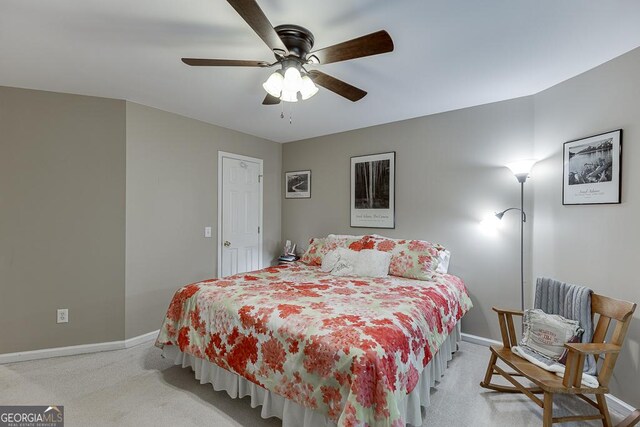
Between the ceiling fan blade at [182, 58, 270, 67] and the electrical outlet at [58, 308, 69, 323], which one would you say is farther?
the electrical outlet at [58, 308, 69, 323]

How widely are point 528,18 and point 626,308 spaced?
1799 mm

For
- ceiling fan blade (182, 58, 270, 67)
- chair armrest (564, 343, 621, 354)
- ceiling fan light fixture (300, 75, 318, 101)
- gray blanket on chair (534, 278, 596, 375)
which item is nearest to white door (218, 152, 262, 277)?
ceiling fan blade (182, 58, 270, 67)

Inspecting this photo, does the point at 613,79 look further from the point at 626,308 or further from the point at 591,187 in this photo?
the point at 626,308

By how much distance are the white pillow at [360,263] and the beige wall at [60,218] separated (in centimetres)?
216

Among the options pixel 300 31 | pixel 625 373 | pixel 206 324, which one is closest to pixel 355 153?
pixel 300 31

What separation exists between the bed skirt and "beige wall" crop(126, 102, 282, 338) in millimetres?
899

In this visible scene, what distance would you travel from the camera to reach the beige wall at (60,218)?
2.56 meters

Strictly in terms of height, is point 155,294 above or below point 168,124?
below

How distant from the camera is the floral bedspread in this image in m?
1.40

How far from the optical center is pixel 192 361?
2330 millimetres

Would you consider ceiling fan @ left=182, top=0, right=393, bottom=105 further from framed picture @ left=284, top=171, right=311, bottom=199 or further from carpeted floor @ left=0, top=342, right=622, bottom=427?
framed picture @ left=284, top=171, right=311, bottom=199

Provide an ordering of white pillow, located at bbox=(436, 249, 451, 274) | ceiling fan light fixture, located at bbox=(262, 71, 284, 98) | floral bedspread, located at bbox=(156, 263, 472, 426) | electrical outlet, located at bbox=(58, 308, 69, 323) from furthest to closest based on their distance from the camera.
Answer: white pillow, located at bbox=(436, 249, 451, 274) → electrical outlet, located at bbox=(58, 308, 69, 323) → ceiling fan light fixture, located at bbox=(262, 71, 284, 98) → floral bedspread, located at bbox=(156, 263, 472, 426)

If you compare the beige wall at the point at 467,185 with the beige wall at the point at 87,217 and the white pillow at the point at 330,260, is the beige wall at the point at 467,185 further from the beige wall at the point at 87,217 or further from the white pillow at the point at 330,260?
the beige wall at the point at 87,217

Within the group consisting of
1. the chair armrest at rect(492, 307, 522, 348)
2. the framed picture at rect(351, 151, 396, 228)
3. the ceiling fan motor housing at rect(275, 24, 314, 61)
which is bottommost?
the chair armrest at rect(492, 307, 522, 348)
